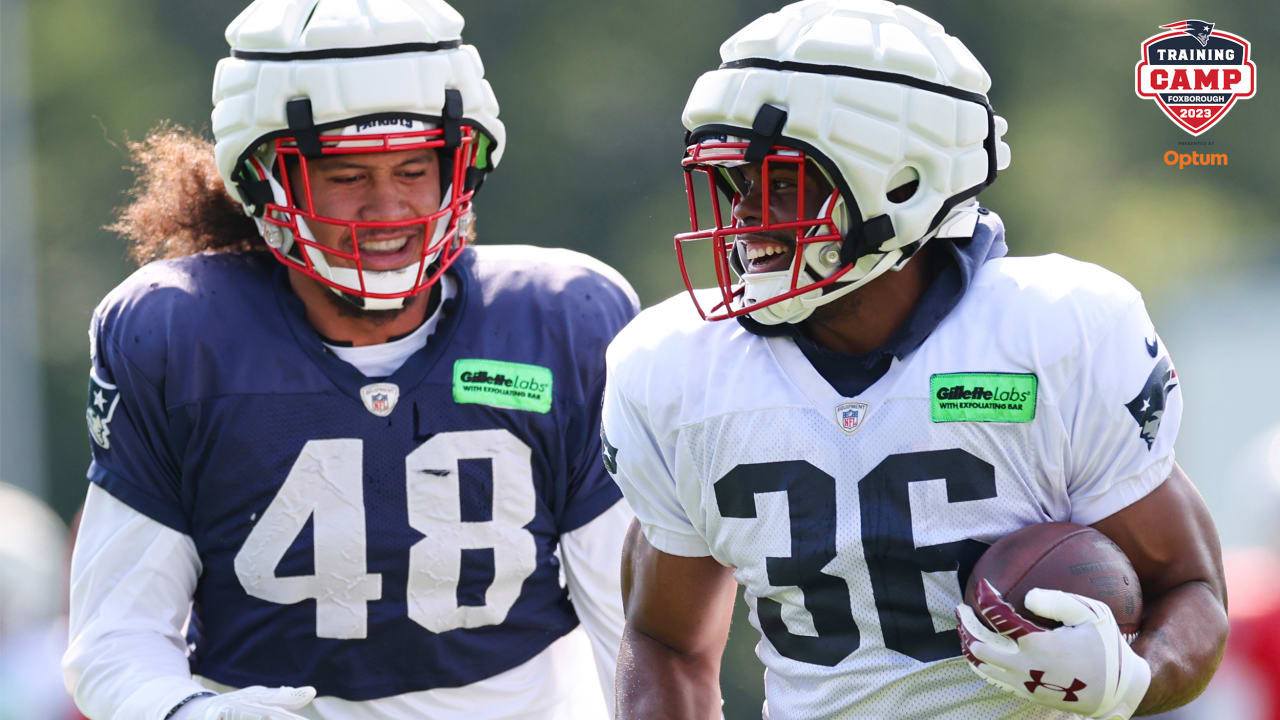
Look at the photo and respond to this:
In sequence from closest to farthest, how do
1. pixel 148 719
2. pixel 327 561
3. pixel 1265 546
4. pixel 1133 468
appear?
1. pixel 1133 468
2. pixel 148 719
3. pixel 327 561
4. pixel 1265 546

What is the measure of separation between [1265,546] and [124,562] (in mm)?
2994

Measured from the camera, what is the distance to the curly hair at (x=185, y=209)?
353 cm

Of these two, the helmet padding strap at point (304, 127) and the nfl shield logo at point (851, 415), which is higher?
the helmet padding strap at point (304, 127)

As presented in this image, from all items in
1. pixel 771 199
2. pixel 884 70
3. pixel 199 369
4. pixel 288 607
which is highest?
pixel 884 70

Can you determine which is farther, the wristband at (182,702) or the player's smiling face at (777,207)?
the wristband at (182,702)

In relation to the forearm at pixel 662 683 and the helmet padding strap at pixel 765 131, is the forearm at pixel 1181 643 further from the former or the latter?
the helmet padding strap at pixel 765 131

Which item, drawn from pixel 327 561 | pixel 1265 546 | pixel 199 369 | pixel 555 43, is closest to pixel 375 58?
pixel 199 369

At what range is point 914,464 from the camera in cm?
254

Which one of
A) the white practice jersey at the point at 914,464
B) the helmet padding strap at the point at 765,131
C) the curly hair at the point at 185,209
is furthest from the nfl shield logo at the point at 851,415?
the curly hair at the point at 185,209

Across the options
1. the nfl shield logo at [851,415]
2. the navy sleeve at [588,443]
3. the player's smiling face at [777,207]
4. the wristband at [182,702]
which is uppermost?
the player's smiling face at [777,207]

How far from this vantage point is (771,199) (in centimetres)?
267

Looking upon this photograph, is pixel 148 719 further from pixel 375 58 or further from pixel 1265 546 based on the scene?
pixel 1265 546

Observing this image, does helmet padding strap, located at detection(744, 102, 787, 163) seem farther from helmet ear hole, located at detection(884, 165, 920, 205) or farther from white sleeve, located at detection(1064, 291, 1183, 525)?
white sleeve, located at detection(1064, 291, 1183, 525)

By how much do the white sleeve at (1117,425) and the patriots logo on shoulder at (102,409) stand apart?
5.54ft
